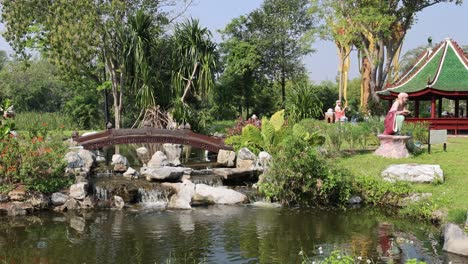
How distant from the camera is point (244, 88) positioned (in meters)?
35.1

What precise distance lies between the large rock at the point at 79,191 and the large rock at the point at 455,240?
774 centimetres

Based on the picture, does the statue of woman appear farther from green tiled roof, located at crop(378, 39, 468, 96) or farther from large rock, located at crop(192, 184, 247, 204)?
green tiled roof, located at crop(378, 39, 468, 96)

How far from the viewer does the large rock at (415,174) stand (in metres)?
11.3

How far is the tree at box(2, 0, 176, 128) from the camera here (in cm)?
2344

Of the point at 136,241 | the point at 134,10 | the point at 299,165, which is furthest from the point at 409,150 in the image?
the point at 134,10

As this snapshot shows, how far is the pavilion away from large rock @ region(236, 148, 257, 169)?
10.7 m

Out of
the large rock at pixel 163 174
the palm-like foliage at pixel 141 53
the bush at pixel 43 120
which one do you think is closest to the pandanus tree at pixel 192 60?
the palm-like foliage at pixel 141 53

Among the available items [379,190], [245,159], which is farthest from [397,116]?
[245,159]

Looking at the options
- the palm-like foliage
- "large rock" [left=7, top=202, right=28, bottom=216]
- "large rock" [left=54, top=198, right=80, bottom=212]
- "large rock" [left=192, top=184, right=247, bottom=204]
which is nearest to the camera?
"large rock" [left=7, top=202, right=28, bottom=216]

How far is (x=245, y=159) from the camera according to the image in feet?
48.1

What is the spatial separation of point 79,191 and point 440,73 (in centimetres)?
1765

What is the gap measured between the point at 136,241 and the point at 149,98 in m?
16.5

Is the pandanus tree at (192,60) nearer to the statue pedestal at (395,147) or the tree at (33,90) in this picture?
the statue pedestal at (395,147)

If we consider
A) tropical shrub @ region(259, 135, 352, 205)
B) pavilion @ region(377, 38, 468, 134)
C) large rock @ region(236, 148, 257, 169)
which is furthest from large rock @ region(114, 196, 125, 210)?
pavilion @ region(377, 38, 468, 134)
